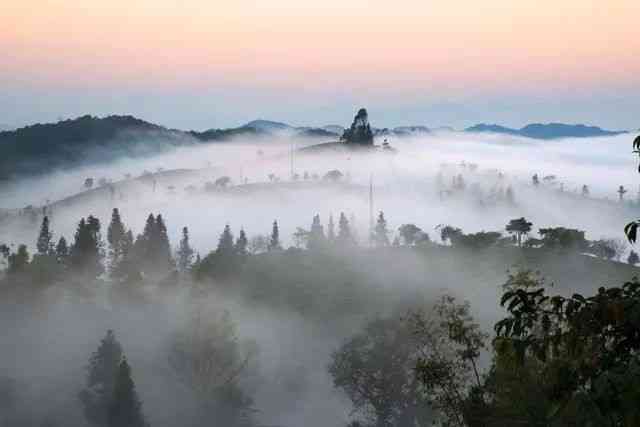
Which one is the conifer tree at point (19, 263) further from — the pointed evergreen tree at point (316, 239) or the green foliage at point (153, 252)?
the pointed evergreen tree at point (316, 239)

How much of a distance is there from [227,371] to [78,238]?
56.2m

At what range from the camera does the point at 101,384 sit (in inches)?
3002

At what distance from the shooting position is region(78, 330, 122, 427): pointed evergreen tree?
72.3 m

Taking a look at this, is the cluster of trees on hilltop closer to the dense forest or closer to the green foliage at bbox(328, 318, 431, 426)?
the dense forest

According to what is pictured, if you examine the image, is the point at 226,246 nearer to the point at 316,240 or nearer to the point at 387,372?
the point at 316,240

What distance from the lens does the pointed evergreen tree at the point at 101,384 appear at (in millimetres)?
72312

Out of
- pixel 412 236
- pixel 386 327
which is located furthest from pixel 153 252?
pixel 386 327

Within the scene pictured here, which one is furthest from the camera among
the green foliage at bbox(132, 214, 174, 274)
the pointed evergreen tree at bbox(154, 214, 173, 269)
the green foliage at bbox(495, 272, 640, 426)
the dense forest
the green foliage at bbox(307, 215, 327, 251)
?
the green foliage at bbox(307, 215, 327, 251)

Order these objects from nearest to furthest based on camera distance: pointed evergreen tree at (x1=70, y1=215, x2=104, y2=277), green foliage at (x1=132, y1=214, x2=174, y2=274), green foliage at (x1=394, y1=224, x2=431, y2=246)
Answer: pointed evergreen tree at (x1=70, y1=215, x2=104, y2=277), green foliage at (x1=132, y1=214, x2=174, y2=274), green foliage at (x1=394, y1=224, x2=431, y2=246)

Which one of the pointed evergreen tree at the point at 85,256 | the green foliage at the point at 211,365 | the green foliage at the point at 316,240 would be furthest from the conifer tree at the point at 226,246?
the green foliage at the point at 211,365

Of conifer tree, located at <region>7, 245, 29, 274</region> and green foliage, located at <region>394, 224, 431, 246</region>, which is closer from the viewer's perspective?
conifer tree, located at <region>7, 245, 29, 274</region>

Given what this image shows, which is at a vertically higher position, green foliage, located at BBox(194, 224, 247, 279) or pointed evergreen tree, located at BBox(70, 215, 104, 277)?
pointed evergreen tree, located at BBox(70, 215, 104, 277)

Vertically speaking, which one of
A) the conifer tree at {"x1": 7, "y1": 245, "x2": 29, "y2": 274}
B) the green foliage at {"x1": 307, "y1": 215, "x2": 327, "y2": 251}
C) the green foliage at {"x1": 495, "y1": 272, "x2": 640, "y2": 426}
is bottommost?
the green foliage at {"x1": 307, "y1": 215, "x2": 327, "y2": 251}

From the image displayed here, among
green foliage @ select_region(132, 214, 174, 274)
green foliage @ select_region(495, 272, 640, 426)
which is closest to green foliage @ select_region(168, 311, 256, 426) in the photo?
green foliage @ select_region(132, 214, 174, 274)
